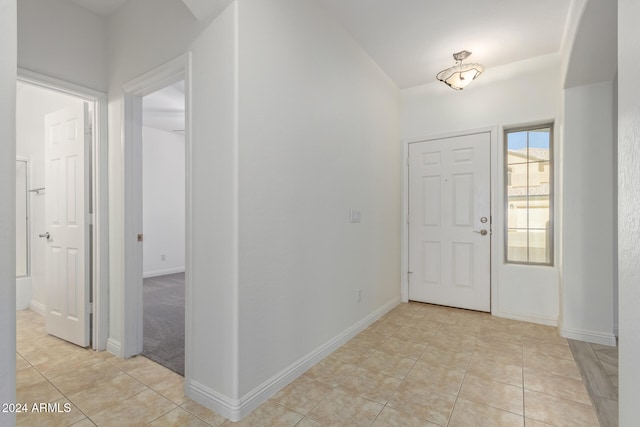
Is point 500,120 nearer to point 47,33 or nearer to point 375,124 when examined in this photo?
point 375,124

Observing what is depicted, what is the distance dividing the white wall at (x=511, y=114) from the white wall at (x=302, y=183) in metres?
0.96

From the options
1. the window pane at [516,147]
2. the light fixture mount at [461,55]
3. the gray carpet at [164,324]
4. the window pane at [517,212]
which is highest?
the light fixture mount at [461,55]

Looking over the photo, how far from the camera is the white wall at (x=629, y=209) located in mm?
929

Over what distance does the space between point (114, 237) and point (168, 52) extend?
4.83ft

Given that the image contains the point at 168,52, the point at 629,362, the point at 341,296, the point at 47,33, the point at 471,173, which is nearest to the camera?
the point at 629,362

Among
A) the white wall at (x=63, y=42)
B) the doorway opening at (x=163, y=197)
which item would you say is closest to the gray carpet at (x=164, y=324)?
the doorway opening at (x=163, y=197)

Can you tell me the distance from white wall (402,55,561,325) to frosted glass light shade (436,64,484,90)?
57 cm

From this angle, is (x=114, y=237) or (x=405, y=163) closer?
(x=114, y=237)

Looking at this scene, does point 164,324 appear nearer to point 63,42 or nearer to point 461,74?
point 63,42

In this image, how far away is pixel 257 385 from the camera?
1.82 metres

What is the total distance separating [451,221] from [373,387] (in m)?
2.28

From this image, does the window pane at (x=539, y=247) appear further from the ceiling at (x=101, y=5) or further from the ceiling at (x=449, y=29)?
the ceiling at (x=101, y=5)

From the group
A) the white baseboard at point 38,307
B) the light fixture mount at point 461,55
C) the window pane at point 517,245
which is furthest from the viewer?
the white baseboard at point 38,307

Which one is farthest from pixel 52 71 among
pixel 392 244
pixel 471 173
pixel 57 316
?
pixel 471 173
